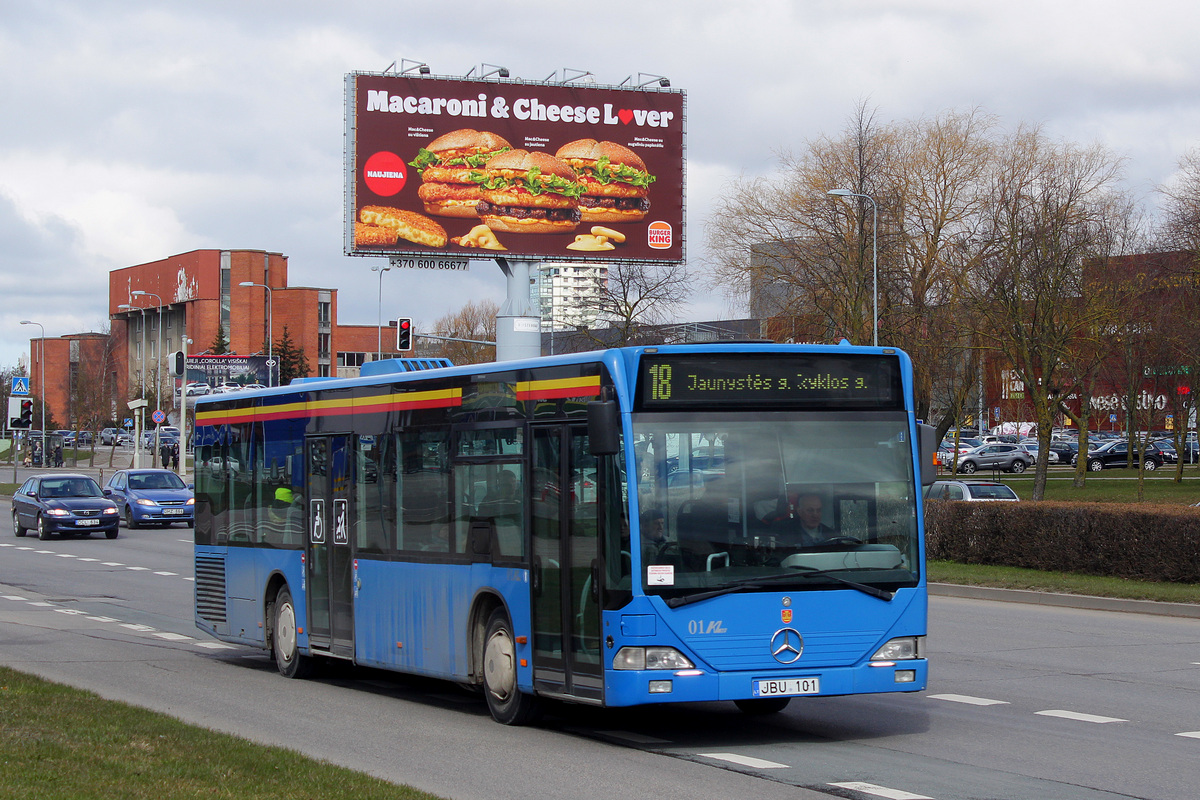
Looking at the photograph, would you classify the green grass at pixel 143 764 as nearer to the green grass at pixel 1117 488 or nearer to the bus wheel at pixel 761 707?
the bus wheel at pixel 761 707

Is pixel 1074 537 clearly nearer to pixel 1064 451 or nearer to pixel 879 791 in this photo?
pixel 879 791

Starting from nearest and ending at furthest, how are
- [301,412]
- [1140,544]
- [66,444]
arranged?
[301,412], [1140,544], [66,444]

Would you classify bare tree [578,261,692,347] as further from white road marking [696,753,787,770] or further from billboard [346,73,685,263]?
white road marking [696,753,787,770]

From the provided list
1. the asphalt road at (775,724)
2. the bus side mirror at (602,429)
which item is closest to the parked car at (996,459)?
the asphalt road at (775,724)

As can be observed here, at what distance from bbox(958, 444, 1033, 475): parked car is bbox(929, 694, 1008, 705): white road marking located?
5990cm

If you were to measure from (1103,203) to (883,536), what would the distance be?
34.6 metres

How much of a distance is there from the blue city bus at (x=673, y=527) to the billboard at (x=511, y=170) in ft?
107

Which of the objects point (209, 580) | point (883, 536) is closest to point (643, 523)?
point (883, 536)

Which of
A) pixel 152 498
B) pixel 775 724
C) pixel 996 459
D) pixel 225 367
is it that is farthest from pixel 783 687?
pixel 225 367

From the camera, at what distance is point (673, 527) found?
9.09m

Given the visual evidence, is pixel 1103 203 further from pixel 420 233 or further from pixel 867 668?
pixel 867 668

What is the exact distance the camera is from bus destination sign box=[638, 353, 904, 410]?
30.8 feet

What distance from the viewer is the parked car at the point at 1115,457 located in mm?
70875

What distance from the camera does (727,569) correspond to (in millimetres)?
9172
